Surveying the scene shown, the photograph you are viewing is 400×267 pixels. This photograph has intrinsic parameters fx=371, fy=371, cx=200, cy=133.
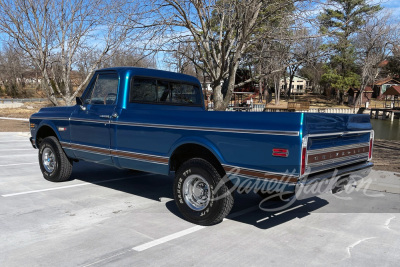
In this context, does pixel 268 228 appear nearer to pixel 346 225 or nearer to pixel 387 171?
pixel 346 225

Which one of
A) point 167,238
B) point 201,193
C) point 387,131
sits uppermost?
point 201,193

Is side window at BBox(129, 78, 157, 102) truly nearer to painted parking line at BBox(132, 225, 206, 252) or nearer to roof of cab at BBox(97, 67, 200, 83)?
roof of cab at BBox(97, 67, 200, 83)

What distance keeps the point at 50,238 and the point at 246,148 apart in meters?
2.63

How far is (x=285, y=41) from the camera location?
10148mm

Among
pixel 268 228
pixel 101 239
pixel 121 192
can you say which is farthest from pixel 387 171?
pixel 101 239

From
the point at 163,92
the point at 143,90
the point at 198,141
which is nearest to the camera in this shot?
the point at 198,141

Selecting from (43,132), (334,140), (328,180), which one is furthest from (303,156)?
(43,132)

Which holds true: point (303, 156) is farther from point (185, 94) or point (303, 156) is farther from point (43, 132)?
point (43, 132)

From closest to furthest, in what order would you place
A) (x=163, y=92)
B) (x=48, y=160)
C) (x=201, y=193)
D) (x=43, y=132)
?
1. (x=201, y=193)
2. (x=163, y=92)
3. (x=48, y=160)
4. (x=43, y=132)

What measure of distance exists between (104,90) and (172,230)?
278 cm

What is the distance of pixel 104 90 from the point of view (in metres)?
6.31

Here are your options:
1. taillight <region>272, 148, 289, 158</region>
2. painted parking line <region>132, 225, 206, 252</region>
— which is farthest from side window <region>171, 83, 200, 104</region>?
taillight <region>272, 148, 289, 158</region>

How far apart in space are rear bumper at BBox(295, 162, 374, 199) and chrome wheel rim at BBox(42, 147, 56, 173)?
5270 mm

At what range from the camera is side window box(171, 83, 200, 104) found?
6773 millimetres
